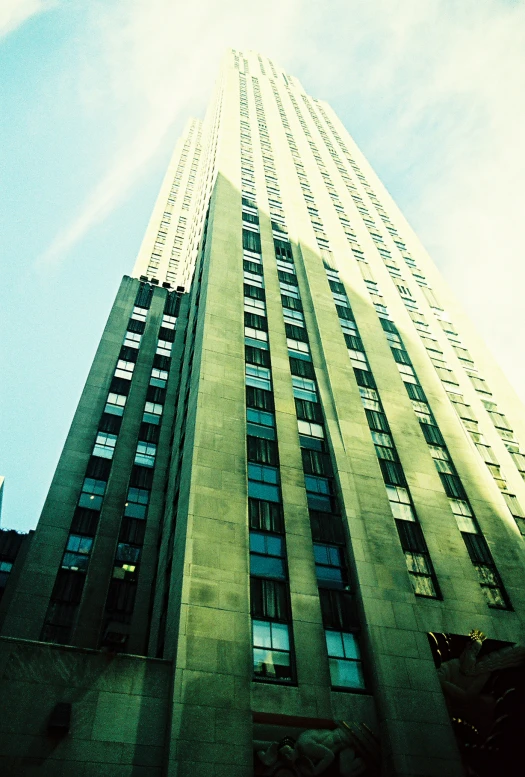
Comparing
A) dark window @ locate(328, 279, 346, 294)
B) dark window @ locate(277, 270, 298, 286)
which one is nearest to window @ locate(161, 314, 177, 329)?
dark window @ locate(277, 270, 298, 286)

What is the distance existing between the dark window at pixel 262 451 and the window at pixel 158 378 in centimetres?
1571

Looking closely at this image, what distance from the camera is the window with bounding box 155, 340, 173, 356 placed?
44438 millimetres

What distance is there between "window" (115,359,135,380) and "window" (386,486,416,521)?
76.0ft

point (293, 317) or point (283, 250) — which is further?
point (283, 250)

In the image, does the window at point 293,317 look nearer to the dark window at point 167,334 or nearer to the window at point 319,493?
the dark window at point 167,334

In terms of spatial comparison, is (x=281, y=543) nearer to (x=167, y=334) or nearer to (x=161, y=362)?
(x=161, y=362)

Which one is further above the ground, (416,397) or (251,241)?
(251,241)

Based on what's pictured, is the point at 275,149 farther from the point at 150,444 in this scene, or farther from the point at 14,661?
the point at 14,661

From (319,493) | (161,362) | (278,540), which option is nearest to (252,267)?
(161,362)

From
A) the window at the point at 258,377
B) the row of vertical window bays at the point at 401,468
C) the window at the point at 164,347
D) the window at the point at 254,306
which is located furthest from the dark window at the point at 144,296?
the window at the point at 258,377

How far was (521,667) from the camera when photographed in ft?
70.7

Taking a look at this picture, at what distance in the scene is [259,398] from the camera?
101ft

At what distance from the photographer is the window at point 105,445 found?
3459 cm

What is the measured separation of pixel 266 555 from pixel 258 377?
12.6 metres
